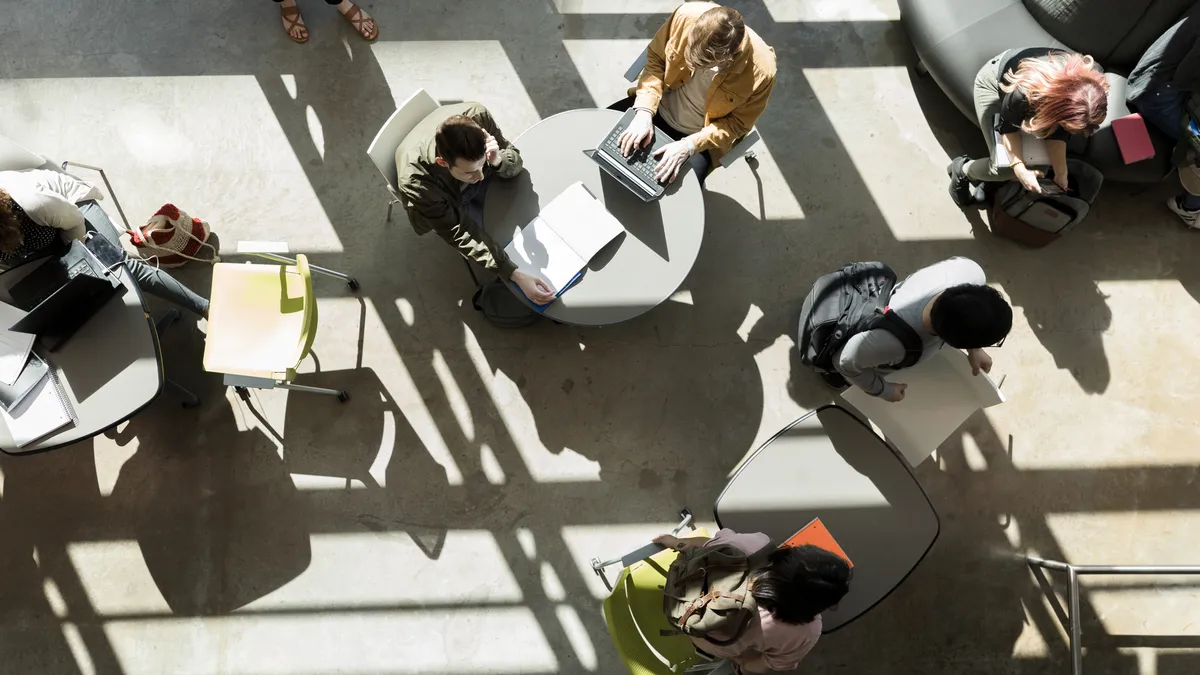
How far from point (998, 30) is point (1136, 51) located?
0.70 meters

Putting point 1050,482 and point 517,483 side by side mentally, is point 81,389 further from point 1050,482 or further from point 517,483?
point 1050,482

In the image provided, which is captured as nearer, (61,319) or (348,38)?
(61,319)

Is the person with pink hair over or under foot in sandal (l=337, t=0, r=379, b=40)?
over

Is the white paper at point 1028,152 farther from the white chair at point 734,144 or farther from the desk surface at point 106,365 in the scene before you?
the desk surface at point 106,365

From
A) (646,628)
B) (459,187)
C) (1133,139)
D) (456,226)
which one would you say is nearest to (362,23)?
(459,187)

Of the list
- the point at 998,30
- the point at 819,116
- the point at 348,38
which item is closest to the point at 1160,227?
the point at 998,30

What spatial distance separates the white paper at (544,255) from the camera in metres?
2.88

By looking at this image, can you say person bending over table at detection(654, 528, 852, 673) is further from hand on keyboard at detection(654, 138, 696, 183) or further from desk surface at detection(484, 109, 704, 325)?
hand on keyboard at detection(654, 138, 696, 183)

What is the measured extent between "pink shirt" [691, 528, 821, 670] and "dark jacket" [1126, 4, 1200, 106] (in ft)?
9.79

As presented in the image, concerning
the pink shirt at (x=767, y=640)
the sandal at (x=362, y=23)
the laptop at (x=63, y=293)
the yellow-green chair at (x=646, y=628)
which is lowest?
the yellow-green chair at (x=646, y=628)

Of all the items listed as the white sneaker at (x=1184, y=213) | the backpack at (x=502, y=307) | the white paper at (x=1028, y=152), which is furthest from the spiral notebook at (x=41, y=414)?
the white sneaker at (x=1184, y=213)

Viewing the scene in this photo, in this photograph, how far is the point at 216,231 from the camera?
3734 millimetres

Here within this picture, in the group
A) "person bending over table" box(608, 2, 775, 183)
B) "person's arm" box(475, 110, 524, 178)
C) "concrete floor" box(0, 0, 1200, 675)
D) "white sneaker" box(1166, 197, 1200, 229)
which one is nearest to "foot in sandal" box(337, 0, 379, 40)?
"concrete floor" box(0, 0, 1200, 675)

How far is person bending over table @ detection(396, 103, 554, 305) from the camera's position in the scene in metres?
2.78
